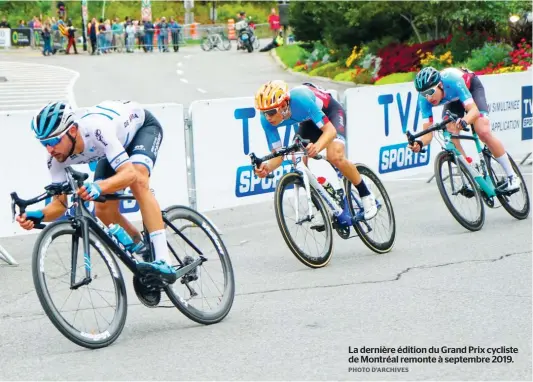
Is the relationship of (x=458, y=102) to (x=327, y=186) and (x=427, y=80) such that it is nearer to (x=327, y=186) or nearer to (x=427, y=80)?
(x=427, y=80)

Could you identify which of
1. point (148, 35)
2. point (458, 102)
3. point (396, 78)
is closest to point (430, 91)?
point (458, 102)

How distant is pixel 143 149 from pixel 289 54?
144ft

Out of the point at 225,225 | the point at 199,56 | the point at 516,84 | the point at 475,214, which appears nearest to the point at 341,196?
the point at 475,214

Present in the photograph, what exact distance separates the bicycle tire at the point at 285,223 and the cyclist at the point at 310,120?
0.19m

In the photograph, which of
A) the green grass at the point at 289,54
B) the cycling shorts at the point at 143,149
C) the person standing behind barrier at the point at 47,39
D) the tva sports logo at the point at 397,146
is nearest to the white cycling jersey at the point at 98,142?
the cycling shorts at the point at 143,149

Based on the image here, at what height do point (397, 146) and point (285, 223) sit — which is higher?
point (285, 223)

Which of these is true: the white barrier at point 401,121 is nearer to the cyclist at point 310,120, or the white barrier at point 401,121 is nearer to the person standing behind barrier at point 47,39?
the cyclist at point 310,120

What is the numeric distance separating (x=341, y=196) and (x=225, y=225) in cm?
284

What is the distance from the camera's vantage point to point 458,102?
1145 centimetres

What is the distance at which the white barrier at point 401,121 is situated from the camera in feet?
45.2

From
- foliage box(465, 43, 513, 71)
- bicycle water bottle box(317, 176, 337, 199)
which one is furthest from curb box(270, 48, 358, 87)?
bicycle water bottle box(317, 176, 337, 199)

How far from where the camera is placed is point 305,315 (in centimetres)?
750

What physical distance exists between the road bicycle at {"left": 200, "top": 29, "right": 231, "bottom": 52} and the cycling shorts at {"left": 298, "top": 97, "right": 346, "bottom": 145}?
52.9 m

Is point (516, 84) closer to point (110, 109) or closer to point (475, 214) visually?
point (475, 214)
